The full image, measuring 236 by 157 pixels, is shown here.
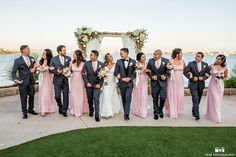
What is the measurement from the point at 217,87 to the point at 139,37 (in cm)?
473

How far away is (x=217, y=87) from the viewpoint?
25.8 ft

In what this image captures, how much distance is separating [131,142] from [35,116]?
362 centimetres

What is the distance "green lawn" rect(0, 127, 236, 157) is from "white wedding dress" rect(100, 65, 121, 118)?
1.25 m

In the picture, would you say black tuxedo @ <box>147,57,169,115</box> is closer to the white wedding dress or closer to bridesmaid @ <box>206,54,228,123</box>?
the white wedding dress

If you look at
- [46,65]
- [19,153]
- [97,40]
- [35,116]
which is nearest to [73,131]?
[19,153]

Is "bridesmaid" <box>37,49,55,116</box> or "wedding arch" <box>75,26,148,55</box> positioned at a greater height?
"wedding arch" <box>75,26,148,55</box>

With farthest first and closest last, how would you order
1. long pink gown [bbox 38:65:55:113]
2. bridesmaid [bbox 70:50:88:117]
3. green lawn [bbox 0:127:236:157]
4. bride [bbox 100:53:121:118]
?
long pink gown [bbox 38:65:55:113] → bridesmaid [bbox 70:50:88:117] → bride [bbox 100:53:121:118] → green lawn [bbox 0:127:236:157]

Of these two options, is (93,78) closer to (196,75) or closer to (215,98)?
(196,75)

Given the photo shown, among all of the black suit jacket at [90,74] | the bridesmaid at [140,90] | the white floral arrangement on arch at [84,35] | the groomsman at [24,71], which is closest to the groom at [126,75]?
the bridesmaid at [140,90]

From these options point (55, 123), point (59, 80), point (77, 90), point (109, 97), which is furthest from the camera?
point (77, 90)

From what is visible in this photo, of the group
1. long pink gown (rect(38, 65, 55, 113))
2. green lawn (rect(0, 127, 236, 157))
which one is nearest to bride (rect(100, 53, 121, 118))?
green lawn (rect(0, 127, 236, 157))

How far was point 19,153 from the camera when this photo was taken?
17.5 ft

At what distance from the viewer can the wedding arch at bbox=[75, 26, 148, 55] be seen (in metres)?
11.3

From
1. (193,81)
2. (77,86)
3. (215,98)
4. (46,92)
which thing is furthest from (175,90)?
(46,92)
